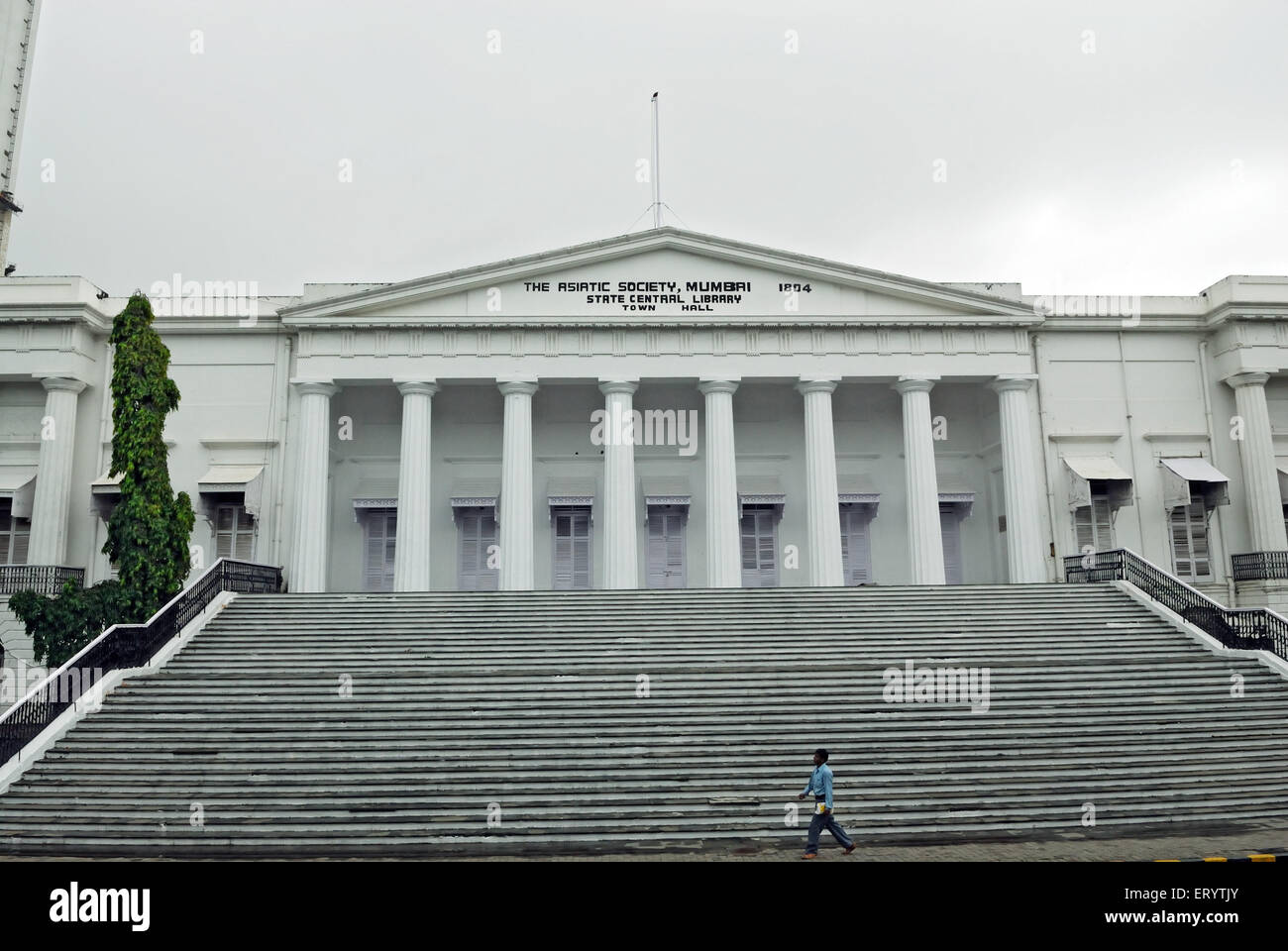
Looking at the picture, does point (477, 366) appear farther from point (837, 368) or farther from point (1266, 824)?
point (1266, 824)

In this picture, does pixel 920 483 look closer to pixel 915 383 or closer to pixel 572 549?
pixel 915 383

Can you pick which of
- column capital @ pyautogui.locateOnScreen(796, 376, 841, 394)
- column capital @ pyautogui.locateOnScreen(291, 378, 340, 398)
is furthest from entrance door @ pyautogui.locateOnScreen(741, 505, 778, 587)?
column capital @ pyautogui.locateOnScreen(291, 378, 340, 398)

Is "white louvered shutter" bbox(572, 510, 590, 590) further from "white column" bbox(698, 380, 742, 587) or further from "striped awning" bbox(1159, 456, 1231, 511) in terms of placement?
"striped awning" bbox(1159, 456, 1231, 511)

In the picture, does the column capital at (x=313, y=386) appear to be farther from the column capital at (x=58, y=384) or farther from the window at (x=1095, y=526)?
the window at (x=1095, y=526)

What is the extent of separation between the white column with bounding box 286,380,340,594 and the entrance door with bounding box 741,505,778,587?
11.1 m

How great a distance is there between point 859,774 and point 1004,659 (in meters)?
5.32

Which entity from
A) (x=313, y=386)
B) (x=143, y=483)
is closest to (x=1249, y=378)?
(x=313, y=386)

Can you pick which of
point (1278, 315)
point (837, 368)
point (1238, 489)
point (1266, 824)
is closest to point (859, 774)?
point (1266, 824)

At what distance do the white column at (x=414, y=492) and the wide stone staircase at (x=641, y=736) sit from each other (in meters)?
3.85

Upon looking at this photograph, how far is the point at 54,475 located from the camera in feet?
81.9

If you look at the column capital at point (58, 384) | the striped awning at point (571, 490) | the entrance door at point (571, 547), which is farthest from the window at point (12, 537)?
the entrance door at point (571, 547)

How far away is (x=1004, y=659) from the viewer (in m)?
17.4

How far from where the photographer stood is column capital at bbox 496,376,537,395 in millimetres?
24844

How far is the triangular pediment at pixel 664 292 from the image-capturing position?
24891 mm
